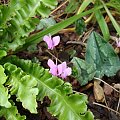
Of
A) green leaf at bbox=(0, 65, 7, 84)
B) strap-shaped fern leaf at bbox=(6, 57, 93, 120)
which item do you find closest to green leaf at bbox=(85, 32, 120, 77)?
strap-shaped fern leaf at bbox=(6, 57, 93, 120)

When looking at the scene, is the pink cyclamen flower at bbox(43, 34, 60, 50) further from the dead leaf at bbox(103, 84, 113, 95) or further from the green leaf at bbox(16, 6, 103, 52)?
the dead leaf at bbox(103, 84, 113, 95)

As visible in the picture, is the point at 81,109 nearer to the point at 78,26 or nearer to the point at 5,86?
the point at 5,86

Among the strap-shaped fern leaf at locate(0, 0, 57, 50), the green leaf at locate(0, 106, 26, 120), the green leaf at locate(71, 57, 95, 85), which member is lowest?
the green leaf at locate(71, 57, 95, 85)

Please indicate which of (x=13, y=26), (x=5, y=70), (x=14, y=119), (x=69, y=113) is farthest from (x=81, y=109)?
(x=13, y=26)

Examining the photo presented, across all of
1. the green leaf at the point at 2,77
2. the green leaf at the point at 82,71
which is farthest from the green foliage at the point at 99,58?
the green leaf at the point at 2,77

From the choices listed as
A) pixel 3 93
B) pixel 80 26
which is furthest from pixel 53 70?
pixel 80 26

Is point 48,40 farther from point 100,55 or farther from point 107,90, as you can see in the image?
point 107,90

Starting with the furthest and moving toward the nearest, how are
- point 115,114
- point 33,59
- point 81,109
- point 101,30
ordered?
point 101,30 → point 33,59 → point 115,114 → point 81,109
